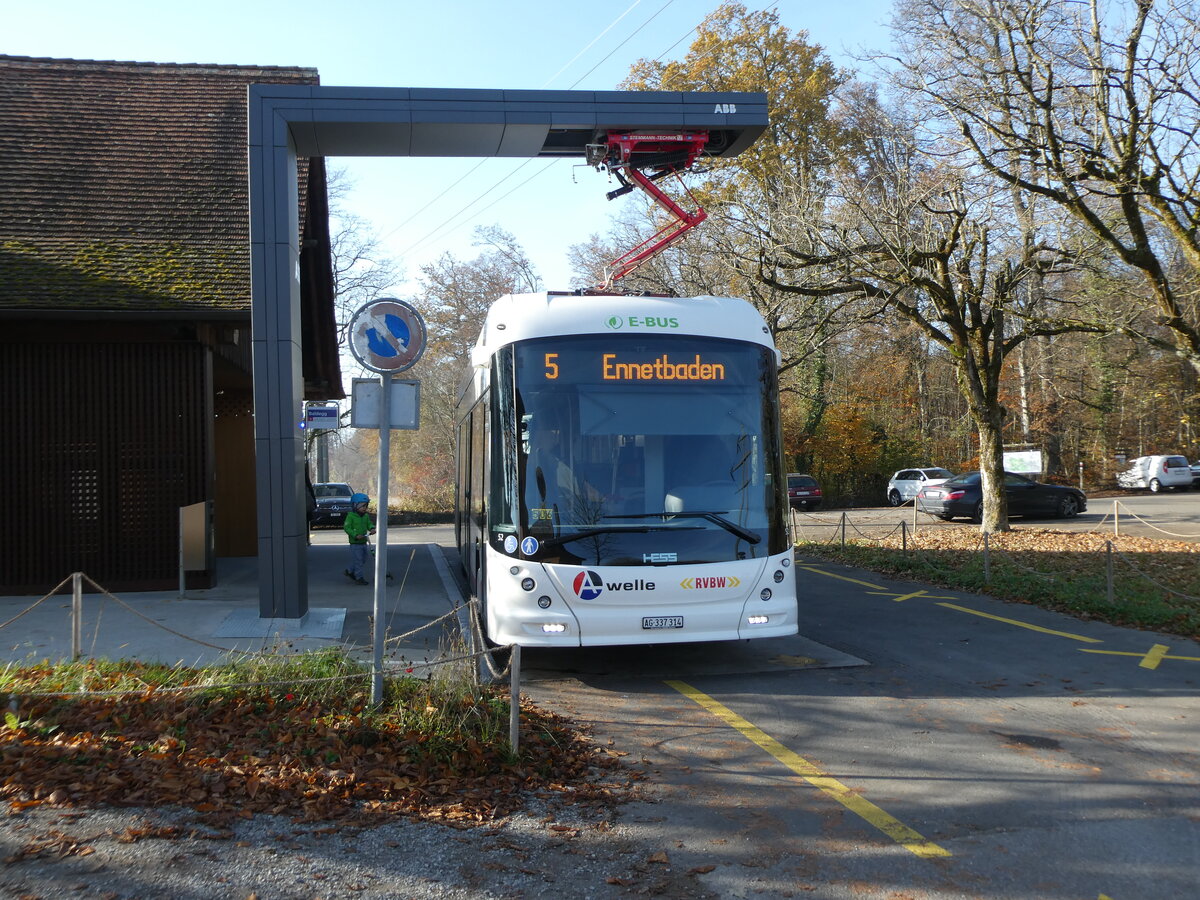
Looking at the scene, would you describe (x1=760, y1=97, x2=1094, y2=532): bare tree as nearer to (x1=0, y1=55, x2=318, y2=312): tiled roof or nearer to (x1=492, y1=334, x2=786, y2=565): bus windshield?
(x1=492, y1=334, x2=786, y2=565): bus windshield

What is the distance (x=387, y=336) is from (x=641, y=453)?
2563 mm

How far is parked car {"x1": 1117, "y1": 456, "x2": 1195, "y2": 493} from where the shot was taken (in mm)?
41938

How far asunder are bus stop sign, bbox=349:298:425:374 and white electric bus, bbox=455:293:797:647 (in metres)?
1.69

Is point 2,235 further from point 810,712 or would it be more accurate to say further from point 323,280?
point 810,712

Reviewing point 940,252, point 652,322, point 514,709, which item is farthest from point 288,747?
point 940,252

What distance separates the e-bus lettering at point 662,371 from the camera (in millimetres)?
8359

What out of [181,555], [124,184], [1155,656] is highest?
[124,184]

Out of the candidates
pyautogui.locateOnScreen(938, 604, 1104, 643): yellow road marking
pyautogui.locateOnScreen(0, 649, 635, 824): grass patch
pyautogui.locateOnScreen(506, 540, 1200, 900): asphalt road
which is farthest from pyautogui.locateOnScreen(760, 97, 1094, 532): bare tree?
pyautogui.locateOnScreen(0, 649, 635, 824): grass patch

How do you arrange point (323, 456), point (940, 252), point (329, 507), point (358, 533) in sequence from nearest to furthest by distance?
1. point (358, 533)
2. point (940, 252)
3. point (329, 507)
4. point (323, 456)

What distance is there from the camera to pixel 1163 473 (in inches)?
1652

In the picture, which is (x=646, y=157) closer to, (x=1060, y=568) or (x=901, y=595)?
(x=901, y=595)

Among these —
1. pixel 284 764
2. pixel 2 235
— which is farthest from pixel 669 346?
pixel 2 235

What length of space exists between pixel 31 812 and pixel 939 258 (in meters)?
16.3

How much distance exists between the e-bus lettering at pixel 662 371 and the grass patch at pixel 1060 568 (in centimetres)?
603
